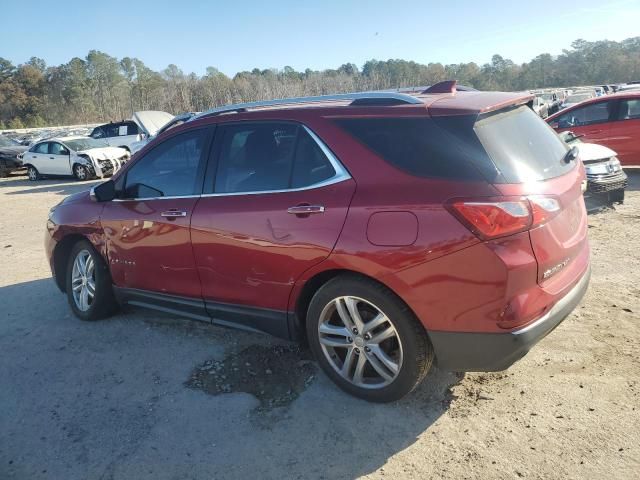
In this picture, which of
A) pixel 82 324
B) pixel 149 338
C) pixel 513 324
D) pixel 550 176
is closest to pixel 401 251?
pixel 513 324

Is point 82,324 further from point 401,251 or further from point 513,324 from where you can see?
point 513,324

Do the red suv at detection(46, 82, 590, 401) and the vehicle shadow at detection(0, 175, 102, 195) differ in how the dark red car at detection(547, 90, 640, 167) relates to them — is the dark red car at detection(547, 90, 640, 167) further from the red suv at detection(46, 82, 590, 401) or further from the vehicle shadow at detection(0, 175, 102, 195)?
the vehicle shadow at detection(0, 175, 102, 195)

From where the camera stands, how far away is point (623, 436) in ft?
8.57

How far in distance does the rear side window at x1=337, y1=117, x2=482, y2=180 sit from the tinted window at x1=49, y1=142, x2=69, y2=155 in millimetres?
17835

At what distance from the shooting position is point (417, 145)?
277 cm

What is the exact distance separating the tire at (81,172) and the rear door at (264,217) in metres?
15.7

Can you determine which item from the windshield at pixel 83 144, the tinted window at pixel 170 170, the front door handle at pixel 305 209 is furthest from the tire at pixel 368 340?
the windshield at pixel 83 144

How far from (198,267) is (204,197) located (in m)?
0.51

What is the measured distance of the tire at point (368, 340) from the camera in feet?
9.20

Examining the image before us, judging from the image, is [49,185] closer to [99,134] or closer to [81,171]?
[81,171]

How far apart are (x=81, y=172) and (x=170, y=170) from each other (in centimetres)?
1548

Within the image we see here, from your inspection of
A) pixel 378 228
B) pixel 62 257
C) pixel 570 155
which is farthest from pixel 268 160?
pixel 62 257

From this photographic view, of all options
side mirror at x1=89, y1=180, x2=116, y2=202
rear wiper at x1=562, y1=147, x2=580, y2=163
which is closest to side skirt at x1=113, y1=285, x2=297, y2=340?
side mirror at x1=89, y1=180, x2=116, y2=202

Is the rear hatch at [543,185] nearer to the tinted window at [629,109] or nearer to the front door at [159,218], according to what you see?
the front door at [159,218]
